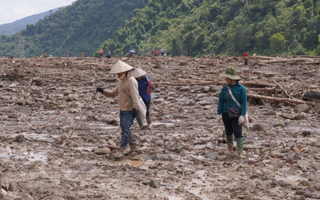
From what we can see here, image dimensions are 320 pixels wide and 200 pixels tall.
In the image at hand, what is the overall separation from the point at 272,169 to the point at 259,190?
932 millimetres

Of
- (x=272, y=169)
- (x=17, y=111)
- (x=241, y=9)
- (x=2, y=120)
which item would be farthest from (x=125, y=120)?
(x=241, y=9)

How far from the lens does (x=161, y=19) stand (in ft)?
332

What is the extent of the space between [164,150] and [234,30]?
58.4 meters

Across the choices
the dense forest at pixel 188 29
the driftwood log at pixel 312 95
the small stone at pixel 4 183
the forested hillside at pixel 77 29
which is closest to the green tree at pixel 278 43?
the dense forest at pixel 188 29

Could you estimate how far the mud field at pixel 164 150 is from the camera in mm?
4867

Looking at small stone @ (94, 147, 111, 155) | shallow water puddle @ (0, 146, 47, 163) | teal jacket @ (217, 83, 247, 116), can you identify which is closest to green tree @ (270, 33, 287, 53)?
teal jacket @ (217, 83, 247, 116)

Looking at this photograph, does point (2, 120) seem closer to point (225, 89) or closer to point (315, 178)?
point (225, 89)

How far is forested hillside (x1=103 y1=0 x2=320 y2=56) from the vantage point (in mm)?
51625

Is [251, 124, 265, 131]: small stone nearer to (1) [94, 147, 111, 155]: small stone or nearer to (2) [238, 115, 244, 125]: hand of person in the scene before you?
(2) [238, 115, 244, 125]: hand of person

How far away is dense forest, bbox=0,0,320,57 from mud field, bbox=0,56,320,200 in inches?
857

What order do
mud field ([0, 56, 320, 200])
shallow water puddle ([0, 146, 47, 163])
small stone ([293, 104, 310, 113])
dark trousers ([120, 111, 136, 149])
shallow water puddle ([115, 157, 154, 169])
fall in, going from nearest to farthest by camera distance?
mud field ([0, 56, 320, 200]) → shallow water puddle ([115, 157, 154, 169]) → shallow water puddle ([0, 146, 47, 163]) → dark trousers ([120, 111, 136, 149]) → small stone ([293, 104, 310, 113])

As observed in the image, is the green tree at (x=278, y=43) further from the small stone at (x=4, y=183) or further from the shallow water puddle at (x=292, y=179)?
the small stone at (x=4, y=183)

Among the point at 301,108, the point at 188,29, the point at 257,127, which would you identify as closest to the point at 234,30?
the point at 188,29

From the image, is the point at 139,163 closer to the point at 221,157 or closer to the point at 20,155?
the point at 221,157
